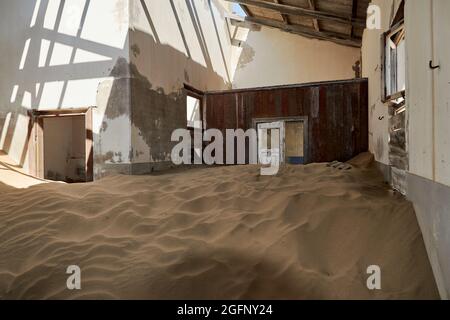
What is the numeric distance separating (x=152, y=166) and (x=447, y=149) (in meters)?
5.64

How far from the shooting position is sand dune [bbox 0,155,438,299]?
196cm

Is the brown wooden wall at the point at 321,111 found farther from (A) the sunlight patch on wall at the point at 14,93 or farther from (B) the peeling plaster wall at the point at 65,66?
(A) the sunlight patch on wall at the point at 14,93

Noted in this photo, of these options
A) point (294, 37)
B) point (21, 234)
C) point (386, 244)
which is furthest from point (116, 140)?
point (294, 37)

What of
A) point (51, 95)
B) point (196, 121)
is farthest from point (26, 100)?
point (196, 121)

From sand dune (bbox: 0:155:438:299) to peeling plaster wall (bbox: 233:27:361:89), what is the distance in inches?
356

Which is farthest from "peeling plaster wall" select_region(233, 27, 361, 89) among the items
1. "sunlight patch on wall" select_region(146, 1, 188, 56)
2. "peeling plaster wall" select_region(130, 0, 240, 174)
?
"sunlight patch on wall" select_region(146, 1, 188, 56)

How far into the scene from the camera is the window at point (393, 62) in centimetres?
387

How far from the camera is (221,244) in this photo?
97.6 inches

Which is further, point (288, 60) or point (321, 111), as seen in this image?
point (288, 60)

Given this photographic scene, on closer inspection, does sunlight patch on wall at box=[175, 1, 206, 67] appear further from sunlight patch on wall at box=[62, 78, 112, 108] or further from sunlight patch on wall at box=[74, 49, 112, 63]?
sunlight patch on wall at box=[62, 78, 112, 108]

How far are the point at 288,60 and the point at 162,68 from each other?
→ 7024 millimetres

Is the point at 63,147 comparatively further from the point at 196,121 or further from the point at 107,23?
the point at 107,23

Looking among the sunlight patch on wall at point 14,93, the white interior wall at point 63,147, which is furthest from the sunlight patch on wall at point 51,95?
the white interior wall at point 63,147

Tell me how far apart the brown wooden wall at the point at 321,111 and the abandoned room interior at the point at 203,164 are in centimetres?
3
